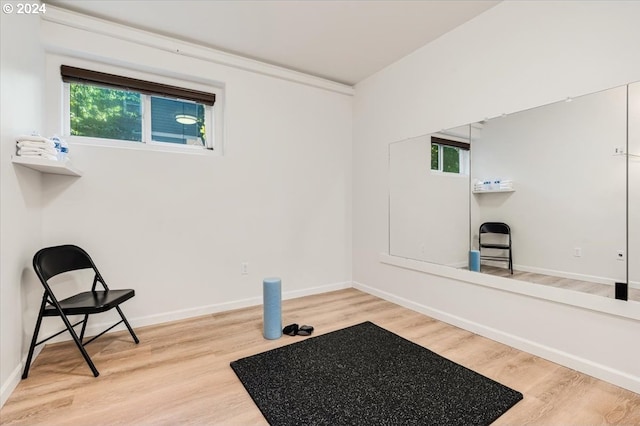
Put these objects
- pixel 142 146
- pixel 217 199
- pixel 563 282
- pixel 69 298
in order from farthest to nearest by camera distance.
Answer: pixel 217 199, pixel 142 146, pixel 69 298, pixel 563 282

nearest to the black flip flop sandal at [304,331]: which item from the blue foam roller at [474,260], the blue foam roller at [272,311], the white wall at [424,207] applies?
the blue foam roller at [272,311]

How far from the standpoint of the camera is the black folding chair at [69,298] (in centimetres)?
186

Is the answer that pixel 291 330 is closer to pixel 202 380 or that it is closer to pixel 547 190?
pixel 202 380

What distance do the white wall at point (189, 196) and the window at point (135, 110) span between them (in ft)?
0.39

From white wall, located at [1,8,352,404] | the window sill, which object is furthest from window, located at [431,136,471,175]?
the window sill

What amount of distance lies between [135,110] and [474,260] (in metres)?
3.44

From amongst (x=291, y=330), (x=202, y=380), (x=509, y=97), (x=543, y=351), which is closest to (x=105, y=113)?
(x=202, y=380)

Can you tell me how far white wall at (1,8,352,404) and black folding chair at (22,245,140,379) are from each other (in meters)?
0.10

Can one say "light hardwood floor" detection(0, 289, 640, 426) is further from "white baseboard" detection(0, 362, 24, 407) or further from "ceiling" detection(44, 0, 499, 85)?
"ceiling" detection(44, 0, 499, 85)

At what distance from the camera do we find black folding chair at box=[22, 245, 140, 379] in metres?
1.86

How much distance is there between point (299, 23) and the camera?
2.56 metres

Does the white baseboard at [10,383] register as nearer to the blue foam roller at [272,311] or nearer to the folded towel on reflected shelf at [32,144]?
the folded towel on reflected shelf at [32,144]

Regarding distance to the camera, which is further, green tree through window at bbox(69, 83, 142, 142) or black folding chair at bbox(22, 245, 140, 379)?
green tree through window at bbox(69, 83, 142, 142)

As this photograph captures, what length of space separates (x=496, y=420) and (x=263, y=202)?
264 cm
